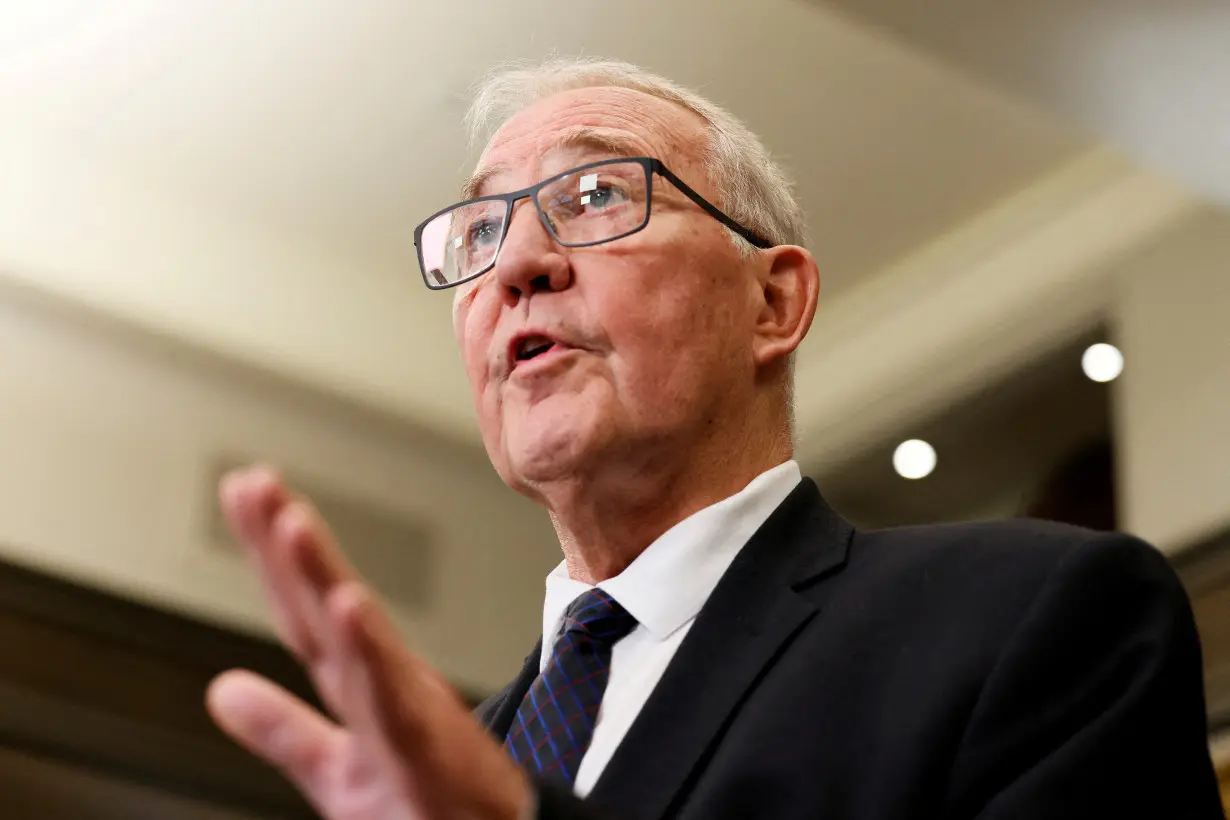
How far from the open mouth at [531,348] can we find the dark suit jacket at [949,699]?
31 centimetres

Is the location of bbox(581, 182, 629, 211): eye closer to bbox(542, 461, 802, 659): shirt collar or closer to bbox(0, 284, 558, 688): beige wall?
bbox(542, 461, 802, 659): shirt collar

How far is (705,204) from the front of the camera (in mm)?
1401

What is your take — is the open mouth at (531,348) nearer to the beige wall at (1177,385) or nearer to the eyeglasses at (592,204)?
the eyeglasses at (592,204)

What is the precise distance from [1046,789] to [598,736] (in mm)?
336

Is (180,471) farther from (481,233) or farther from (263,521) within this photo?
(263,521)

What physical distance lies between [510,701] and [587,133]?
531 mm

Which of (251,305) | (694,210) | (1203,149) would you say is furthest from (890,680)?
(251,305)

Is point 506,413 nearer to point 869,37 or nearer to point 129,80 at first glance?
point 869,37

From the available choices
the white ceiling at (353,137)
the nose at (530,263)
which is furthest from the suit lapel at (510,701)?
the white ceiling at (353,137)

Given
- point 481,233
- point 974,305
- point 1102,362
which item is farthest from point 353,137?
→ point 481,233

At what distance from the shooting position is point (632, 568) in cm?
118

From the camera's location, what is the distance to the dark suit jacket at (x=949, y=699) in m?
0.90

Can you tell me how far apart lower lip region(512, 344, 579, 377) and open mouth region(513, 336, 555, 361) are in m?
0.02

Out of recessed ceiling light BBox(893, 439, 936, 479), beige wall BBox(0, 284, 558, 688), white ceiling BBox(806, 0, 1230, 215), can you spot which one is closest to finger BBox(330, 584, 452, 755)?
white ceiling BBox(806, 0, 1230, 215)
